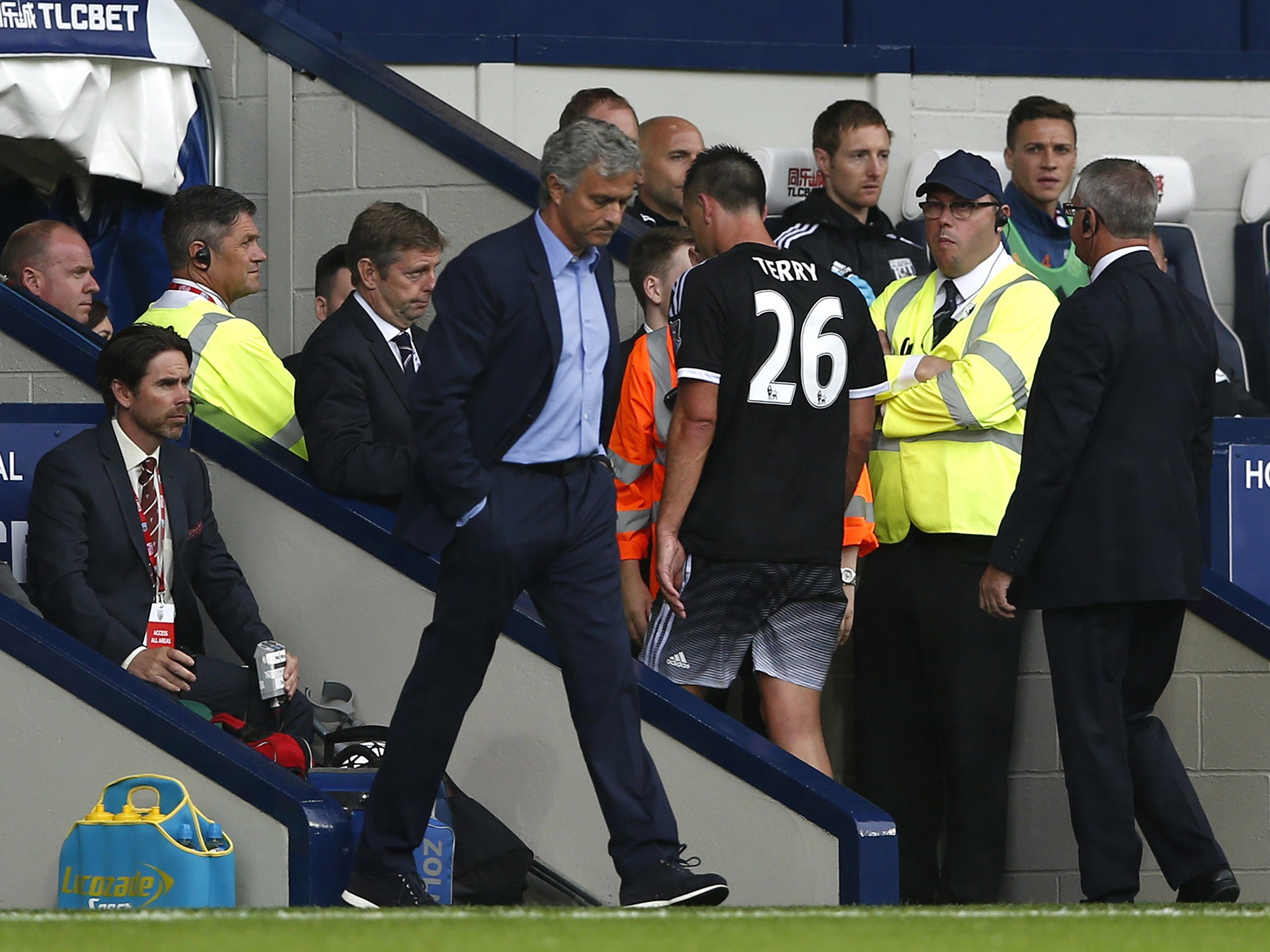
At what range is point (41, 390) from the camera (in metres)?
5.37

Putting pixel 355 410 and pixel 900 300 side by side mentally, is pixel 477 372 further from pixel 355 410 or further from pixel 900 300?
pixel 900 300

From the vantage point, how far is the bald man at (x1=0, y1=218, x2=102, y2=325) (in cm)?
606

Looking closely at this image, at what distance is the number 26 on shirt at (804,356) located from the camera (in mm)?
4949

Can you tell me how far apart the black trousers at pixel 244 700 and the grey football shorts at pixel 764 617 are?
99 centimetres

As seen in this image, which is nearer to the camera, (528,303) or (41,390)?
(528,303)

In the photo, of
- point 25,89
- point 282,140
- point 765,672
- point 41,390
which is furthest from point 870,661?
point 25,89

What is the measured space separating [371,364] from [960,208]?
1.64 meters

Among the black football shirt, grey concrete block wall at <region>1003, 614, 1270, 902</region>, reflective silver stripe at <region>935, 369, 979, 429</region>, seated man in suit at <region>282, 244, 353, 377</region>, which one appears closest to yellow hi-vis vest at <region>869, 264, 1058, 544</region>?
reflective silver stripe at <region>935, 369, 979, 429</region>

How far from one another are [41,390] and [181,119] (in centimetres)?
185

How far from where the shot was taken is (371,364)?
5.29 m

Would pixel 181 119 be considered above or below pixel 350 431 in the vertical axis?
above

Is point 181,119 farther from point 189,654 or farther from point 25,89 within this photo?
point 189,654

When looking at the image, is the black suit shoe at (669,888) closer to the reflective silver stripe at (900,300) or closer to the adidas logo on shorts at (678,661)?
the adidas logo on shorts at (678,661)

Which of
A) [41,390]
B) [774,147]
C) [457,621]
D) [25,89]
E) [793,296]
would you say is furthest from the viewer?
[774,147]
